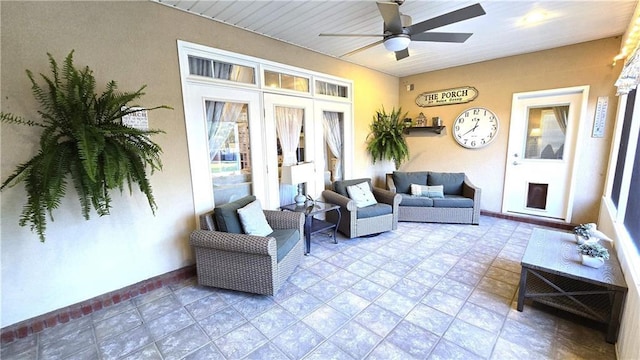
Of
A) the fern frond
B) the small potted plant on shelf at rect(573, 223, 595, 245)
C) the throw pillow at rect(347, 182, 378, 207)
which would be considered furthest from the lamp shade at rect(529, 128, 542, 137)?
the fern frond

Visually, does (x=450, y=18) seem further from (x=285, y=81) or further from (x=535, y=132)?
(x=535, y=132)

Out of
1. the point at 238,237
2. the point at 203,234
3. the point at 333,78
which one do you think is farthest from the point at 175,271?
the point at 333,78

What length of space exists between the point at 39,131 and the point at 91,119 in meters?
0.43

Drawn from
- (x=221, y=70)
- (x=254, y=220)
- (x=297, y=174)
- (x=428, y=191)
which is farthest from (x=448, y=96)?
(x=254, y=220)

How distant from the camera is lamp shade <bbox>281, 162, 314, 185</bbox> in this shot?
10.6 ft

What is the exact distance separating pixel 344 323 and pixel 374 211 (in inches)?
74.0

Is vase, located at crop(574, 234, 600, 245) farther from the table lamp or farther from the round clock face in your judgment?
the table lamp

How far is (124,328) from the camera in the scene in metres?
2.04

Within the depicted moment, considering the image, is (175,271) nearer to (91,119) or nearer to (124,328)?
(124,328)

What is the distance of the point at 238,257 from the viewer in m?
2.32

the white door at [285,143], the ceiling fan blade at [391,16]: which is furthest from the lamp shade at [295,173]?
the ceiling fan blade at [391,16]

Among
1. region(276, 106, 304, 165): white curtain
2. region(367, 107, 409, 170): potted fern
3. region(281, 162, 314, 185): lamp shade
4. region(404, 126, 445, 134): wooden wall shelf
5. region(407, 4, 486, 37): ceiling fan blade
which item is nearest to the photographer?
region(407, 4, 486, 37): ceiling fan blade

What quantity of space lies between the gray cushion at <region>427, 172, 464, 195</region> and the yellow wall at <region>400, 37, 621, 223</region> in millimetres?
437

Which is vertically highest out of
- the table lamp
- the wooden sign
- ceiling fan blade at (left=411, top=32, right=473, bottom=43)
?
ceiling fan blade at (left=411, top=32, right=473, bottom=43)
